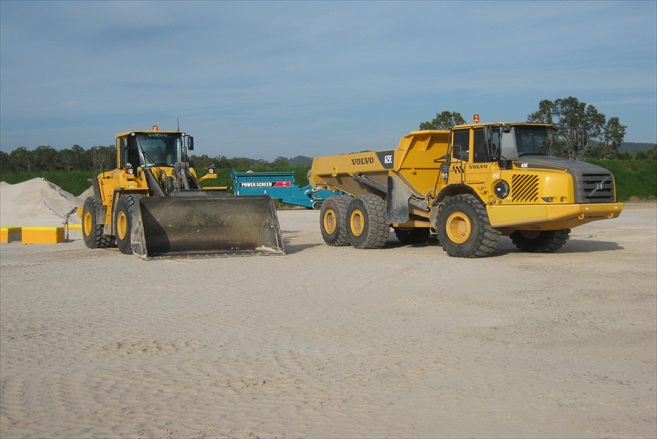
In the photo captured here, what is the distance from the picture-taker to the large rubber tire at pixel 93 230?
1764 centimetres

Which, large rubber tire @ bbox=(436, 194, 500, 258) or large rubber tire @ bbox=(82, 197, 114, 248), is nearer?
large rubber tire @ bbox=(436, 194, 500, 258)

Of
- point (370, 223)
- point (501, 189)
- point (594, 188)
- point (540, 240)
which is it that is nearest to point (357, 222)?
point (370, 223)

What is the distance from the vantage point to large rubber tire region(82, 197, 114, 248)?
1764 centimetres

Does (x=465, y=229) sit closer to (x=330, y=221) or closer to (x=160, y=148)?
(x=330, y=221)

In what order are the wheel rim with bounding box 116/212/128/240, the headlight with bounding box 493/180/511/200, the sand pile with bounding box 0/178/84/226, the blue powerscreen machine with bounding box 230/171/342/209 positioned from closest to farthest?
the headlight with bounding box 493/180/511/200
the wheel rim with bounding box 116/212/128/240
the sand pile with bounding box 0/178/84/226
the blue powerscreen machine with bounding box 230/171/342/209

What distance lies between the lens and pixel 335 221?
717 inches

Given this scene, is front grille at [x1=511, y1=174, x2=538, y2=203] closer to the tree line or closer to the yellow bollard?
the yellow bollard

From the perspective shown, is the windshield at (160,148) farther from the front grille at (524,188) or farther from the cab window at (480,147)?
the front grille at (524,188)

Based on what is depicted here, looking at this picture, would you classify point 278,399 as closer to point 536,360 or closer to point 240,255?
Answer: point 536,360

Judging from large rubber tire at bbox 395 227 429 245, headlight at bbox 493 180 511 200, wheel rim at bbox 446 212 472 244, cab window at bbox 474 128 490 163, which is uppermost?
cab window at bbox 474 128 490 163

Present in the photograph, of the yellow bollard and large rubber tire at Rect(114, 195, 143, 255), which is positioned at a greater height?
large rubber tire at Rect(114, 195, 143, 255)

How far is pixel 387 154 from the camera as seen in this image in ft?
55.2

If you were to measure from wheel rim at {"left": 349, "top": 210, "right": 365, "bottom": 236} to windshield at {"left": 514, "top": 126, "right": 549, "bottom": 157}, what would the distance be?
13.2 feet

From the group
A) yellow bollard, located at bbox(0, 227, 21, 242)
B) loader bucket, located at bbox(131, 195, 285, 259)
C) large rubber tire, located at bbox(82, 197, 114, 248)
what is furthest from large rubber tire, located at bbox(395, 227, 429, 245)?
yellow bollard, located at bbox(0, 227, 21, 242)
